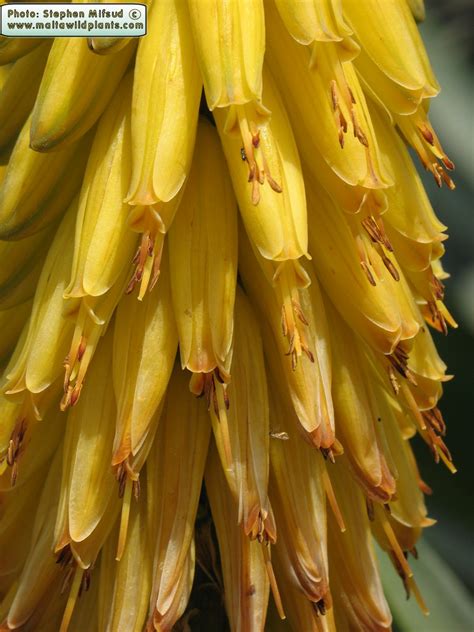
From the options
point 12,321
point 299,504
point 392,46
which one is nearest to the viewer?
point 392,46

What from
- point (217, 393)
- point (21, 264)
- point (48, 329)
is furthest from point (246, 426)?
point (21, 264)

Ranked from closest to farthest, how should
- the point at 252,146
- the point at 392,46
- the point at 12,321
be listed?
1. the point at 252,146
2. the point at 392,46
3. the point at 12,321

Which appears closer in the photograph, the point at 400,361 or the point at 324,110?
the point at 324,110

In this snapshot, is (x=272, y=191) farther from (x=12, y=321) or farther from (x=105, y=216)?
(x=12, y=321)

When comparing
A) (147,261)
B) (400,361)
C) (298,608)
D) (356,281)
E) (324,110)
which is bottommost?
(298,608)

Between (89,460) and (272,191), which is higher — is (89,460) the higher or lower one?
the lower one

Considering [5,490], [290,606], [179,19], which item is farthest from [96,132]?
[290,606]
